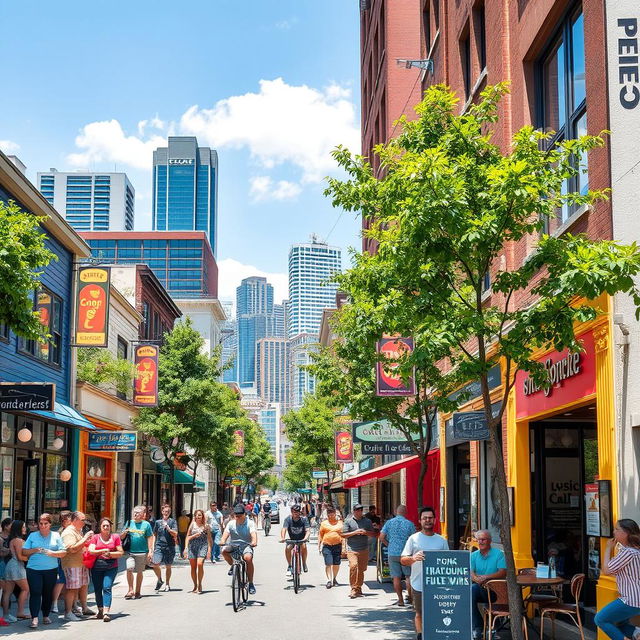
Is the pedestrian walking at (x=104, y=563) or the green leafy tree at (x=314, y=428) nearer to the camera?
the pedestrian walking at (x=104, y=563)

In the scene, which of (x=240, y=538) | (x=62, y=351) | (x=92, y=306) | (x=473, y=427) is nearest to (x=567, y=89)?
(x=473, y=427)

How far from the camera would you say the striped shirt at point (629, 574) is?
32.0 feet

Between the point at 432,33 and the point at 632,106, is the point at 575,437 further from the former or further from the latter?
the point at 432,33

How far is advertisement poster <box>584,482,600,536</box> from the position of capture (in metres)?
12.0

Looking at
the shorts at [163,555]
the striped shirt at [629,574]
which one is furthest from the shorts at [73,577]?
the striped shirt at [629,574]

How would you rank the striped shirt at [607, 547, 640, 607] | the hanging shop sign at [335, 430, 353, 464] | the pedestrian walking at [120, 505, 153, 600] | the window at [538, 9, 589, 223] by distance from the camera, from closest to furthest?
the striped shirt at [607, 547, 640, 607], the window at [538, 9, 589, 223], the pedestrian walking at [120, 505, 153, 600], the hanging shop sign at [335, 430, 353, 464]

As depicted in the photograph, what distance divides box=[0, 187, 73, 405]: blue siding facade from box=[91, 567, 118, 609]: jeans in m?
6.80

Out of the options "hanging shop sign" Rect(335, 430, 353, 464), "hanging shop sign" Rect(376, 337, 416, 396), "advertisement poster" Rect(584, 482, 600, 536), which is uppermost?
"hanging shop sign" Rect(376, 337, 416, 396)

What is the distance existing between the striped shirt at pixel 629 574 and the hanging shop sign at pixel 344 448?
106ft

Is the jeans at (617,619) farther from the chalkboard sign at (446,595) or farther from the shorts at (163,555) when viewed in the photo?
the shorts at (163,555)

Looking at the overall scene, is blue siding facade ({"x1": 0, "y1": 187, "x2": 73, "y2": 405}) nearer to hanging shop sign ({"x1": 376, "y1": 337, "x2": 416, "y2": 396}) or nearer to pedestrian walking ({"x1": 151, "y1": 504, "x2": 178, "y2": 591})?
pedestrian walking ({"x1": 151, "y1": 504, "x2": 178, "y2": 591})

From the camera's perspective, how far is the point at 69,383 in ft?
89.1

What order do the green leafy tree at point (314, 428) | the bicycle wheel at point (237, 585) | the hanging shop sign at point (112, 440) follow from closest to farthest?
1. the bicycle wheel at point (237, 585)
2. the hanging shop sign at point (112, 440)
3. the green leafy tree at point (314, 428)

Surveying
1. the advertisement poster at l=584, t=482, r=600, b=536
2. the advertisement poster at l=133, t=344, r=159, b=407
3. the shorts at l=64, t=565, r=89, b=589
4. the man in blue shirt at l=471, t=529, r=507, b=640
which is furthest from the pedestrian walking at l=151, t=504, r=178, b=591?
the advertisement poster at l=133, t=344, r=159, b=407
